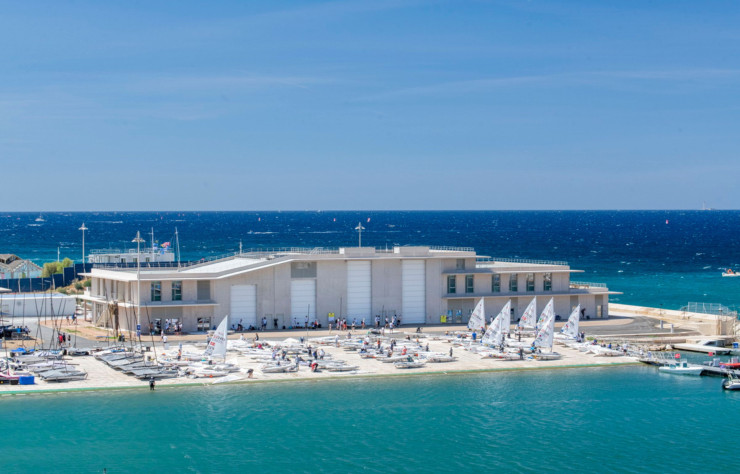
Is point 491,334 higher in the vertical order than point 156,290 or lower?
lower

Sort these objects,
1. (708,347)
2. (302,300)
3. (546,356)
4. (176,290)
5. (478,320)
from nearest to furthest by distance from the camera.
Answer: (546,356) → (708,347) → (478,320) → (176,290) → (302,300)

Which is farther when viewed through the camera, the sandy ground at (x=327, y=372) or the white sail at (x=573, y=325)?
the white sail at (x=573, y=325)

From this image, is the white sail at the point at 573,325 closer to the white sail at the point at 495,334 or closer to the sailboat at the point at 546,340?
the sailboat at the point at 546,340

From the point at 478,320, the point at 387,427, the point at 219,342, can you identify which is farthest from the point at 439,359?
the point at 219,342

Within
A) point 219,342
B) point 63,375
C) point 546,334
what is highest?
point 219,342

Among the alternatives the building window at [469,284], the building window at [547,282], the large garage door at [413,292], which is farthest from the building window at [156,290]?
the building window at [547,282]

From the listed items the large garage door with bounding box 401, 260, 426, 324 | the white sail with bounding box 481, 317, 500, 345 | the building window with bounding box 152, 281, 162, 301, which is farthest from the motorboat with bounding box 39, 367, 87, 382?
the large garage door with bounding box 401, 260, 426, 324

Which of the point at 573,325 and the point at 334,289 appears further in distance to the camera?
the point at 334,289

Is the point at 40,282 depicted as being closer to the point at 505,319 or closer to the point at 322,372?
the point at 322,372
